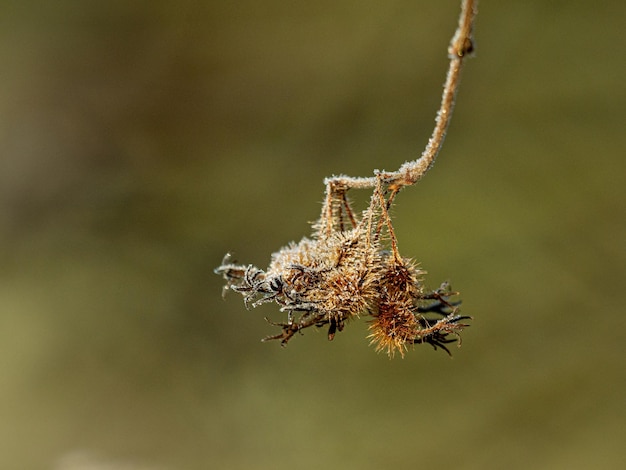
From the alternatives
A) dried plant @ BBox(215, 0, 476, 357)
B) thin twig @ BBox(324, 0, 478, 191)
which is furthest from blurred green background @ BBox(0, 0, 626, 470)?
thin twig @ BBox(324, 0, 478, 191)

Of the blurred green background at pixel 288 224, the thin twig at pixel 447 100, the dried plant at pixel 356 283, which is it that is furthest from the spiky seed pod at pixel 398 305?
the blurred green background at pixel 288 224

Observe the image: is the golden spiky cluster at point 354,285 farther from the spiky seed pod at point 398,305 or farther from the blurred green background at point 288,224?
the blurred green background at point 288,224

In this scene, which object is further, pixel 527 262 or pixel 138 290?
pixel 138 290

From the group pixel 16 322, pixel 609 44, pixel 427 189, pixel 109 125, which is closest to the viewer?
pixel 609 44

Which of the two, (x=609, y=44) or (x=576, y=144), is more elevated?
(x=609, y=44)

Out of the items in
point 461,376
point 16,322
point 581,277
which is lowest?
point 461,376

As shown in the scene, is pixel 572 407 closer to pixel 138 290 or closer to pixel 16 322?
pixel 138 290

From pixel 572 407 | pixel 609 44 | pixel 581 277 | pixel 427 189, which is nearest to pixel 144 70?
pixel 427 189
